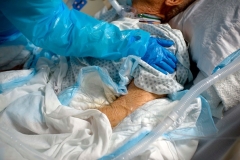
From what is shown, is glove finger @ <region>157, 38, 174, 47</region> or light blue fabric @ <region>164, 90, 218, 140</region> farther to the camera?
glove finger @ <region>157, 38, 174, 47</region>

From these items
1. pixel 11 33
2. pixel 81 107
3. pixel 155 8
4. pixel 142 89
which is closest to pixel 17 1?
pixel 11 33

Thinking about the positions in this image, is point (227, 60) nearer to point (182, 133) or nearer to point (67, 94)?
point (182, 133)

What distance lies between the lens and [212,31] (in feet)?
3.25

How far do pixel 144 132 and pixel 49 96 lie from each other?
0.36 m

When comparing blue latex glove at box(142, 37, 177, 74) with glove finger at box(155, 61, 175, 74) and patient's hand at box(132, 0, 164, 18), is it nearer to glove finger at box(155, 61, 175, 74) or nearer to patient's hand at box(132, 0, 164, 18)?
glove finger at box(155, 61, 175, 74)

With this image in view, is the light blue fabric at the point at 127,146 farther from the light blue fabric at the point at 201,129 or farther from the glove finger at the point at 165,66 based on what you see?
the glove finger at the point at 165,66

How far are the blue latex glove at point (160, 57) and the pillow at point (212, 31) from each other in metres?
0.10

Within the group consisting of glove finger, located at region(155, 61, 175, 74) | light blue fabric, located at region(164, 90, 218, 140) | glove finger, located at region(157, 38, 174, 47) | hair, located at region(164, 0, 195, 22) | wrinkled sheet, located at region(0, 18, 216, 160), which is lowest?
light blue fabric, located at region(164, 90, 218, 140)

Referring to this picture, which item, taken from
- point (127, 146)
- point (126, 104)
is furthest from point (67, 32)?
point (127, 146)

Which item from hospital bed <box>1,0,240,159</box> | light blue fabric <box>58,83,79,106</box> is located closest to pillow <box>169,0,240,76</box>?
hospital bed <box>1,0,240,159</box>

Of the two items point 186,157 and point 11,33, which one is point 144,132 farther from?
point 11,33

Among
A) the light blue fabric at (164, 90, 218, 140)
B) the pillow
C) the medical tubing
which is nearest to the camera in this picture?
the medical tubing

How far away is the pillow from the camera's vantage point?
942 mm

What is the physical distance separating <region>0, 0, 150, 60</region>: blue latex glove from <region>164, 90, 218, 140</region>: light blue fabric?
11.9 inches
